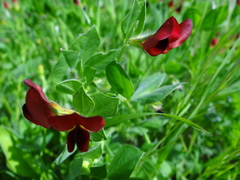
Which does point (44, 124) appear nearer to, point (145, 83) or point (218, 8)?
point (145, 83)

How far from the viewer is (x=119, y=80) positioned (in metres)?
0.74

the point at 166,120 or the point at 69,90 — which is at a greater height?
the point at 69,90

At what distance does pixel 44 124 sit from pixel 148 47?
0.94 ft

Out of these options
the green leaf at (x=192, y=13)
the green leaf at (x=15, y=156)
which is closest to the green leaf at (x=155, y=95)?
the green leaf at (x=15, y=156)

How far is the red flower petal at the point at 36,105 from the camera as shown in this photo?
1.83 ft

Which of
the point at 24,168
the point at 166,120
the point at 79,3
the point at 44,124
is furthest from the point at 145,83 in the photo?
the point at 79,3

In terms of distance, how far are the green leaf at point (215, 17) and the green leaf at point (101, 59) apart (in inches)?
25.6

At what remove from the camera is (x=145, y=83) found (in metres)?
0.89

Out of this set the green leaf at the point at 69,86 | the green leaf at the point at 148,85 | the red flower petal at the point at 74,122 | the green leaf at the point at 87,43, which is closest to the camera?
the red flower petal at the point at 74,122

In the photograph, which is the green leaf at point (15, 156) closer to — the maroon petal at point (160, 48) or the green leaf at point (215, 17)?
the maroon petal at point (160, 48)

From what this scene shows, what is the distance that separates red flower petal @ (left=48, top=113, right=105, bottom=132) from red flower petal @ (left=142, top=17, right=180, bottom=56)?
24cm

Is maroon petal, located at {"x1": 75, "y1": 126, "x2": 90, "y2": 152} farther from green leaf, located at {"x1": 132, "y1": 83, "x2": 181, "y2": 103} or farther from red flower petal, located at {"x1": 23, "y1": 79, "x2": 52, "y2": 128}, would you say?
green leaf, located at {"x1": 132, "y1": 83, "x2": 181, "y2": 103}

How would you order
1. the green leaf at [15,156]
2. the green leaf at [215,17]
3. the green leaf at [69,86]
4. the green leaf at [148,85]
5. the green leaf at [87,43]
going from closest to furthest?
the green leaf at [69,86] < the green leaf at [87,43] < the green leaf at [148,85] < the green leaf at [15,156] < the green leaf at [215,17]

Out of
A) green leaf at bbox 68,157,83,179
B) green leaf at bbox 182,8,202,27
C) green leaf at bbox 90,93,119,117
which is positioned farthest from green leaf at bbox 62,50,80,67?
green leaf at bbox 182,8,202,27
